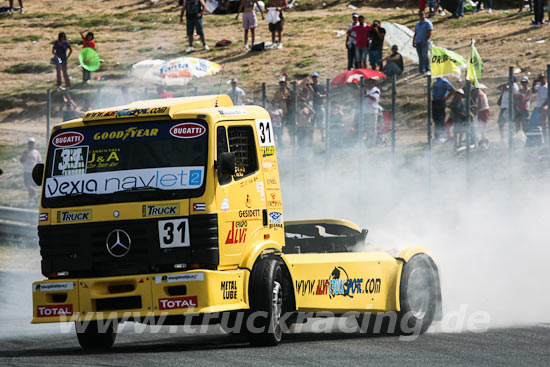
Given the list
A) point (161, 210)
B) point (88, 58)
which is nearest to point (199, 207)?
point (161, 210)

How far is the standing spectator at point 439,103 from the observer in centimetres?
2058

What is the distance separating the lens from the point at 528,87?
20.5 metres

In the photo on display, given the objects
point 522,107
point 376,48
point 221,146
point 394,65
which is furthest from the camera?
point 376,48

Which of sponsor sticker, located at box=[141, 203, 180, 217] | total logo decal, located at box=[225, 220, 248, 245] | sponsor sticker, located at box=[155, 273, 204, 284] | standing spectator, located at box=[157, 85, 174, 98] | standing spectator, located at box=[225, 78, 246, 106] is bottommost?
standing spectator, located at box=[157, 85, 174, 98]

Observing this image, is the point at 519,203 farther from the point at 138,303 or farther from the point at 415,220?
the point at 138,303

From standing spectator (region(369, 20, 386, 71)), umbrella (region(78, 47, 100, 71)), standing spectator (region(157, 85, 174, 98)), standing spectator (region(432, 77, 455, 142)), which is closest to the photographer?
standing spectator (region(432, 77, 455, 142))

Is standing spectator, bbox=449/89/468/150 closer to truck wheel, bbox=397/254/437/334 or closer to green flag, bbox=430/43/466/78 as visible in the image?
green flag, bbox=430/43/466/78

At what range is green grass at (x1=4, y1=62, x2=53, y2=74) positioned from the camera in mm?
38344

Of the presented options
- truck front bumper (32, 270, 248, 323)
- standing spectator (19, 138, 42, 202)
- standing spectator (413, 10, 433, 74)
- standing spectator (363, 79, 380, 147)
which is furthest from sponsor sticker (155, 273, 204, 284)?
standing spectator (413, 10, 433, 74)

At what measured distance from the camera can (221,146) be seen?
10.9 m

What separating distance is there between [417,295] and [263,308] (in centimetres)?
245

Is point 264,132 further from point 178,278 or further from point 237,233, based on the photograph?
point 178,278

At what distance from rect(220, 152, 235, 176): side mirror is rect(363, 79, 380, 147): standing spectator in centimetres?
1058

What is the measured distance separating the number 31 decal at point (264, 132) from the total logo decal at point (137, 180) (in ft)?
3.97
